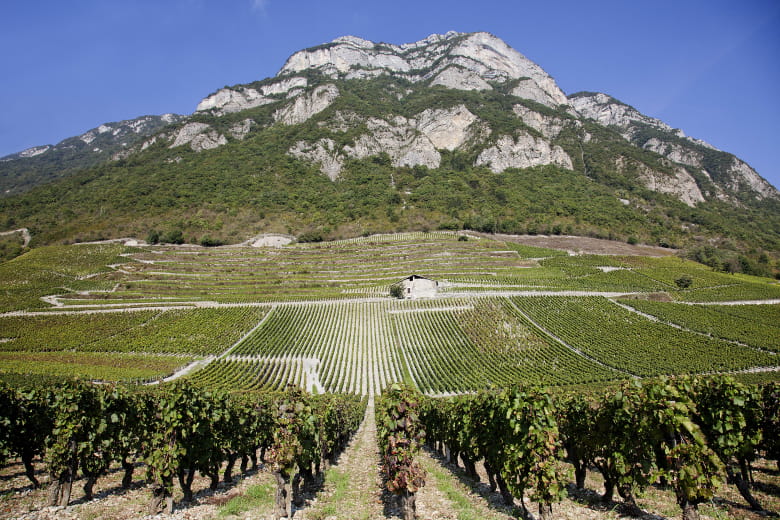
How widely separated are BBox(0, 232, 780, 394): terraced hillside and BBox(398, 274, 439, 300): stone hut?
1992 mm

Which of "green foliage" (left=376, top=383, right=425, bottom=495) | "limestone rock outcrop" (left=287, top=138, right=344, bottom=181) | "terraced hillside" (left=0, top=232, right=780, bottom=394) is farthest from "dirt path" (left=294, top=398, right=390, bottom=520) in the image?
"limestone rock outcrop" (left=287, top=138, right=344, bottom=181)

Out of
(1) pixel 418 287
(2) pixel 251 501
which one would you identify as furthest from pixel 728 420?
(1) pixel 418 287

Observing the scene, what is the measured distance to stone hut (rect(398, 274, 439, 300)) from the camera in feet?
213

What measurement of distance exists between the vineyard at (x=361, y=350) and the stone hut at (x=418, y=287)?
2608 millimetres

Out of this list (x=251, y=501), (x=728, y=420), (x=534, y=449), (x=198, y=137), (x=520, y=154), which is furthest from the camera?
(x=198, y=137)

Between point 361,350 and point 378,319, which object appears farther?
point 378,319

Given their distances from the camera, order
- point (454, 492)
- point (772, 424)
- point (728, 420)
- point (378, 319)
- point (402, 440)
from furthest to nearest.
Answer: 1. point (378, 319)
2. point (454, 492)
3. point (772, 424)
4. point (728, 420)
5. point (402, 440)

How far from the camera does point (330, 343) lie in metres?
50.8

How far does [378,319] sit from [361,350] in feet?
31.2

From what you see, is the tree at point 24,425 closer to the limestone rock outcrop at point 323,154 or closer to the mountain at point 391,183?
the mountain at point 391,183

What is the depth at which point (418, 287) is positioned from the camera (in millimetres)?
65312

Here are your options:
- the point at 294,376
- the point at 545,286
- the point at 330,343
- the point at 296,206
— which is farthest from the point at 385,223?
the point at 294,376

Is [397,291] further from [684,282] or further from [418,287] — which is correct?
[684,282]

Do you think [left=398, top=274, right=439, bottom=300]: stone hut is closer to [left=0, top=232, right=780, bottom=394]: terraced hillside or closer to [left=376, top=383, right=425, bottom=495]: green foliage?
[left=0, top=232, right=780, bottom=394]: terraced hillside
